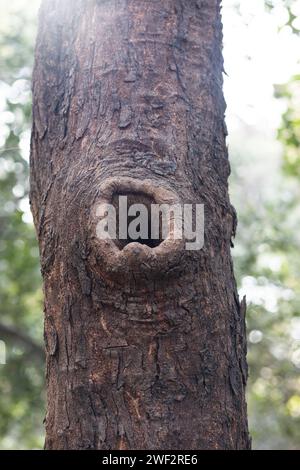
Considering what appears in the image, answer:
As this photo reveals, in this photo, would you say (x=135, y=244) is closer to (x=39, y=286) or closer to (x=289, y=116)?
(x=289, y=116)

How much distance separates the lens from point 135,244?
70.0 inches

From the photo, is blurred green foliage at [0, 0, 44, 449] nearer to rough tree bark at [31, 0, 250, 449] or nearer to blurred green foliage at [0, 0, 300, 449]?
blurred green foliage at [0, 0, 300, 449]

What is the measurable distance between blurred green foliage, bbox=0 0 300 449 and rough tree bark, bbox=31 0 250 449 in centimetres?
259

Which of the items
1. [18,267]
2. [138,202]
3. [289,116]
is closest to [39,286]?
[18,267]

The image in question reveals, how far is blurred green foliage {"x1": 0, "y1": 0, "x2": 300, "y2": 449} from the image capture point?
5.51 meters

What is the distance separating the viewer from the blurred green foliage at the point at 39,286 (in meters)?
5.51

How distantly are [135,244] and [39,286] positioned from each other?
5078 millimetres

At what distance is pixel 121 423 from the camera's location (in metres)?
1.78

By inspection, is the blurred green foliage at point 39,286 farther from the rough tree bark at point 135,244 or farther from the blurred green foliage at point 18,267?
the rough tree bark at point 135,244

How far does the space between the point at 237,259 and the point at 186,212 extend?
423cm

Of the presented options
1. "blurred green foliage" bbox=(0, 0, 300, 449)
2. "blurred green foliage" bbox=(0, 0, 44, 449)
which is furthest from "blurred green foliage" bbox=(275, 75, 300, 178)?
"blurred green foliage" bbox=(0, 0, 44, 449)

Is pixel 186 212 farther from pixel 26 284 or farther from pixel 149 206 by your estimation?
pixel 26 284

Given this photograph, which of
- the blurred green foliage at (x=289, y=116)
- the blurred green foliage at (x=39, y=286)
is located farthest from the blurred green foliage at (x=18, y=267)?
the blurred green foliage at (x=289, y=116)

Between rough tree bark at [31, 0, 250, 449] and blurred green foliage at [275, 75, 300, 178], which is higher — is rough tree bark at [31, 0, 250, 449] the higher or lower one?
the lower one
